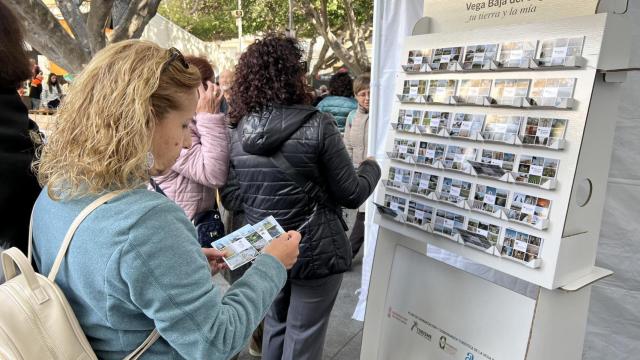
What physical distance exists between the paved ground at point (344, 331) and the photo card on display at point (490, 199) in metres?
1.72

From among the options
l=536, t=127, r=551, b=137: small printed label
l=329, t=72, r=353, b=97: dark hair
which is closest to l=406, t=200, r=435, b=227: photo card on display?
l=536, t=127, r=551, b=137: small printed label

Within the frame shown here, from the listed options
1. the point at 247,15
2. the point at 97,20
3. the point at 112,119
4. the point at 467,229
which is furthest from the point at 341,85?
the point at 247,15

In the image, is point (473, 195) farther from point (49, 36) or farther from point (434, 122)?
point (49, 36)

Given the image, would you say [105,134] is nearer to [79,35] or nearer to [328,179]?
[328,179]

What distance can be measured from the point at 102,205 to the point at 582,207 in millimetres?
1351

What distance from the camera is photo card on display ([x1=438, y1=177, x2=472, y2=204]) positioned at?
5.07 feet

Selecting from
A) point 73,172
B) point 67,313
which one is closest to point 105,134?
point 73,172

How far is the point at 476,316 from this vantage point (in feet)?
5.33

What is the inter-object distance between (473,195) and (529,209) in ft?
0.68

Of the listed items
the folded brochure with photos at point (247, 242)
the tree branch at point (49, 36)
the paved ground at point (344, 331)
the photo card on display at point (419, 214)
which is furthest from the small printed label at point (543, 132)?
the tree branch at point (49, 36)

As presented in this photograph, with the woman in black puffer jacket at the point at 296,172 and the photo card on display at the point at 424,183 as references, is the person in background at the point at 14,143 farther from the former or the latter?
the photo card on display at the point at 424,183

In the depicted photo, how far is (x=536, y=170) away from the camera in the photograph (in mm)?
1323

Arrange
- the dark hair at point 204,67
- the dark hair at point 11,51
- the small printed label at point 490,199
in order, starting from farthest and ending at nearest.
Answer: the dark hair at point 204,67, the small printed label at point 490,199, the dark hair at point 11,51

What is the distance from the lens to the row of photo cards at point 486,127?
129 cm
